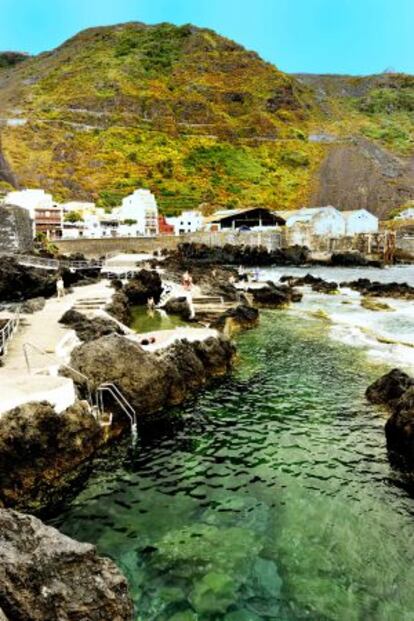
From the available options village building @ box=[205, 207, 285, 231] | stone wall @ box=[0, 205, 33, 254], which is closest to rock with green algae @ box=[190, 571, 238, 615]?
stone wall @ box=[0, 205, 33, 254]

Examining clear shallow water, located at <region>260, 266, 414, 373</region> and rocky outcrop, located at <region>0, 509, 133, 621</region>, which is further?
clear shallow water, located at <region>260, 266, 414, 373</region>

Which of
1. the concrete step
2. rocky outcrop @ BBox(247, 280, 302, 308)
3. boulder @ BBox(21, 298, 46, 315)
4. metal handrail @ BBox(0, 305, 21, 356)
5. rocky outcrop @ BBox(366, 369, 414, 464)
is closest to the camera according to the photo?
the concrete step

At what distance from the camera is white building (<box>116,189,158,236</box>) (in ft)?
353

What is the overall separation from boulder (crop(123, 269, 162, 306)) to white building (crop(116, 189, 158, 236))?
6914cm

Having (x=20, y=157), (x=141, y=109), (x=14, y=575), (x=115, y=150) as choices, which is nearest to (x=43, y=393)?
(x=14, y=575)

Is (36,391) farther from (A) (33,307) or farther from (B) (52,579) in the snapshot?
(A) (33,307)

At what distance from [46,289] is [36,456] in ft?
98.3

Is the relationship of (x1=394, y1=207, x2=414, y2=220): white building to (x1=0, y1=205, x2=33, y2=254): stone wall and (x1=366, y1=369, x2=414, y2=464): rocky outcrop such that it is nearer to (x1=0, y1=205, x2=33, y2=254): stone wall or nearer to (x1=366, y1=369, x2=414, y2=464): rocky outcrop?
(x1=0, y1=205, x2=33, y2=254): stone wall

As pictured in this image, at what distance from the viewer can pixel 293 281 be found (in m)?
58.4

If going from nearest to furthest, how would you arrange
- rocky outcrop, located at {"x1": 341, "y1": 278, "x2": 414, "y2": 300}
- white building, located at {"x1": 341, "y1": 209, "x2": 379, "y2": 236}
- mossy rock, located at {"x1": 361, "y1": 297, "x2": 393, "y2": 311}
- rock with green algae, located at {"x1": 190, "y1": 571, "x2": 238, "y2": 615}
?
rock with green algae, located at {"x1": 190, "y1": 571, "x2": 238, "y2": 615} → mossy rock, located at {"x1": 361, "y1": 297, "x2": 393, "y2": 311} → rocky outcrop, located at {"x1": 341, "y1": 278, "x2": 414, "y2": 300} → white building, located at {"x1": 341, "y1": 209, "x2": 379, "y2": 236}

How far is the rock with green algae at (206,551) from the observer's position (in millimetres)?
8906

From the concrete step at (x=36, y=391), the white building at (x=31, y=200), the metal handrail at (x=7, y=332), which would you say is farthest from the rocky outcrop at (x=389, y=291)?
the white building at (x=31, y=200)

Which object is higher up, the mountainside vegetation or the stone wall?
the mountainside vegetation

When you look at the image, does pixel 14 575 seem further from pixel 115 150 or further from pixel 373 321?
pixel 115 150
